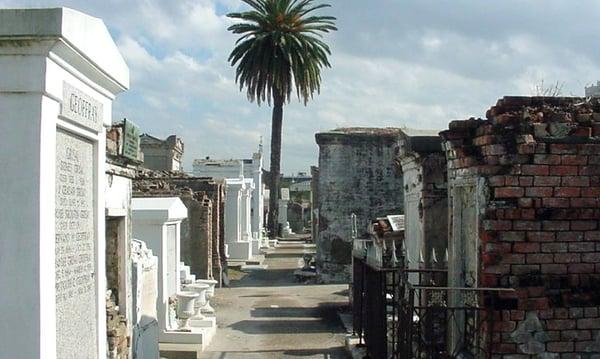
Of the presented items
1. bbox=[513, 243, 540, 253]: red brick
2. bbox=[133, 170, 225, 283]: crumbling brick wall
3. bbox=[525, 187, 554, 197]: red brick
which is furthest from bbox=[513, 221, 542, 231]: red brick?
bbox=[133, 170, 225, 283]: crumbling brick wall

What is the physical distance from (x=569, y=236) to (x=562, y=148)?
2.29 feet

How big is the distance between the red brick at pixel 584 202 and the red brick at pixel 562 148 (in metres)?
0.38

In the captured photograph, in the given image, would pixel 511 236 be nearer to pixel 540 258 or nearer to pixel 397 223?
pixel 540 258

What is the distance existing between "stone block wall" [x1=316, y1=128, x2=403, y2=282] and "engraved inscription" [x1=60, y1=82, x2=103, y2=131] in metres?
17.5

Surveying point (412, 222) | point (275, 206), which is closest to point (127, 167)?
point (412, 222)

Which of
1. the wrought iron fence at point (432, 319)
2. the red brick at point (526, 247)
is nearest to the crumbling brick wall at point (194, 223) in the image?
the wrought iron fence at point (432, 319)

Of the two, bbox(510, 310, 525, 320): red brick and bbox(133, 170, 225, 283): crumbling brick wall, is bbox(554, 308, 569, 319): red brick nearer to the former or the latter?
bbox(510, 310, 525, 320): red brick

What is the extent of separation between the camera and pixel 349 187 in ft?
73.9

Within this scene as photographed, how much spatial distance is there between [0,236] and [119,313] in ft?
11.0

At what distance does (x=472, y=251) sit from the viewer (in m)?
6.10

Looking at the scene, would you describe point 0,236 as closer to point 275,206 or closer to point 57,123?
point 57,123

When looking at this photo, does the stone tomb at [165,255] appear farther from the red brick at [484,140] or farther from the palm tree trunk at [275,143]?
the palm tree trunk at [275,143]

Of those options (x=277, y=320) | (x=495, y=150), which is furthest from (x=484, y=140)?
(x=277, y=320)

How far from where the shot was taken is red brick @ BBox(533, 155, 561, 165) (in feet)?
18.2
